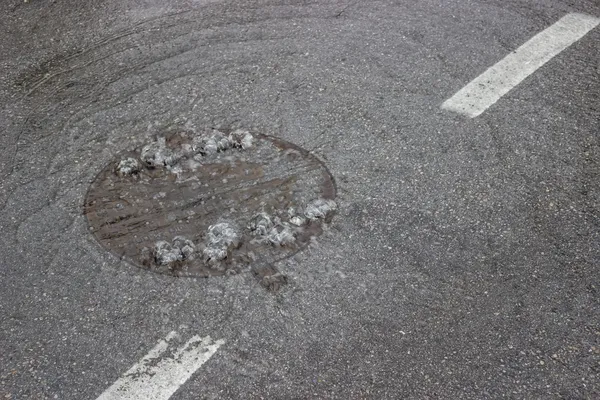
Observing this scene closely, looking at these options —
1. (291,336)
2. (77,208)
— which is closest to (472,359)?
(291,336)

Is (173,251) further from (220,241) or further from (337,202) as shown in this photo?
(337,202)

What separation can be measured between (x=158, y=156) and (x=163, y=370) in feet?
5.23

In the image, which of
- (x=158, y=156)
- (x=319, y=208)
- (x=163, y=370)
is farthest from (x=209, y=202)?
(x=163, y=370)

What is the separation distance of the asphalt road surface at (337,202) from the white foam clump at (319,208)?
0.31 ft

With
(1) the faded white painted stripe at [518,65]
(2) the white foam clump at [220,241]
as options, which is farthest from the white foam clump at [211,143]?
(1) the faded white painted stripe at [518,65]

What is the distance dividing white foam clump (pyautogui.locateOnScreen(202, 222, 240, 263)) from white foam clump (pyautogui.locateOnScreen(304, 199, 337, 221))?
16.9 inches

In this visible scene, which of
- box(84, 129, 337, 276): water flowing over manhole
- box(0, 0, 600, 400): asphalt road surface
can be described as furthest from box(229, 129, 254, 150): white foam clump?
box(0, 0, 600, 400): asphalt road surface

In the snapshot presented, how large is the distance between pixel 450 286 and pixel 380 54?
7.91 ft

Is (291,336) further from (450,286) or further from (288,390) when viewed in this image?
(450,286)

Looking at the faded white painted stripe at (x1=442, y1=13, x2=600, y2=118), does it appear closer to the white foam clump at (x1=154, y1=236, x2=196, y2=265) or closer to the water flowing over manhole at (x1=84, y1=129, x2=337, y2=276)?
the water flowing over manhole at (x1=84, y1=129, x2=337, y2=276)

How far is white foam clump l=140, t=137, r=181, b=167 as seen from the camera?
14.0ft

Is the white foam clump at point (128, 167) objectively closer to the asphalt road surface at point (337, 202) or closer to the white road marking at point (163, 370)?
the asphalt road surface at point (337, 202)

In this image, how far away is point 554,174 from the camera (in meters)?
4.28

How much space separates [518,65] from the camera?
5258mm
